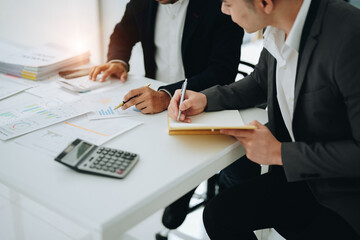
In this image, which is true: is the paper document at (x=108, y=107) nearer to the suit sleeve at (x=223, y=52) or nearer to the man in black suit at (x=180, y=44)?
the man in black suit at (x=180, y=44)

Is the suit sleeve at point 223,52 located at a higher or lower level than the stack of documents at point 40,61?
higher

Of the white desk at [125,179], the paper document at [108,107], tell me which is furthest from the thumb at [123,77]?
the white desk at [125,179]

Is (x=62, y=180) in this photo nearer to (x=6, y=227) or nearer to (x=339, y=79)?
(x=339, y=79)

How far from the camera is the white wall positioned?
2330 millimetres

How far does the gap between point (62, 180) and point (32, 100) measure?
625 mm

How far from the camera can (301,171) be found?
93 cm

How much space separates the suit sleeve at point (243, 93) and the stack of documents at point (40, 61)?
763 millimetres

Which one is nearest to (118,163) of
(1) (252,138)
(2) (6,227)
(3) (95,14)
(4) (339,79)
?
(1) (252,138)

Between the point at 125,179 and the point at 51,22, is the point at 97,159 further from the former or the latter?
the point at 51,22

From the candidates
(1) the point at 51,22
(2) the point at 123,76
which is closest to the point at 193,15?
(2) the point at 123,76

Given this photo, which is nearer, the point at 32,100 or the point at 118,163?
the point at 118,163

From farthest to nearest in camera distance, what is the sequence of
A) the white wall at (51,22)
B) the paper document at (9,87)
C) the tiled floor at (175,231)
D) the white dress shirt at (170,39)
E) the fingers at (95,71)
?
the white wall at (51,22) < the tiled floor at (175,231) < the white dress shirt at (170,39) < the fingers at (95,71) < the paper document at (9,87)

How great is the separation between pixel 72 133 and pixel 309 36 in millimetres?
748

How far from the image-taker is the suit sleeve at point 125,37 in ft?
6.14
